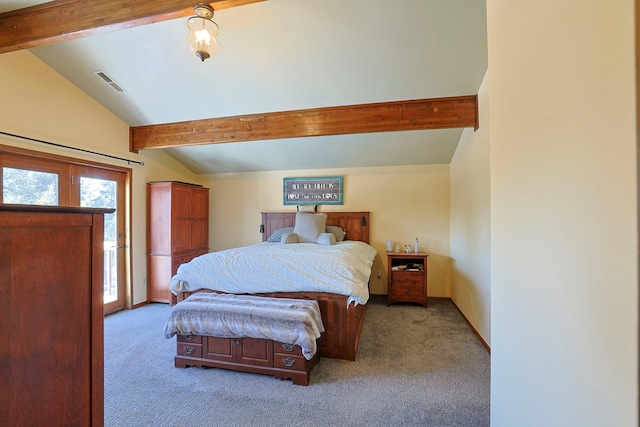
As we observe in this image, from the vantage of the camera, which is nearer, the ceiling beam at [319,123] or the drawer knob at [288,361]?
the drawer knob at [288,361]

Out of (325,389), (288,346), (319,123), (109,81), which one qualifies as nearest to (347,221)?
(319,123)

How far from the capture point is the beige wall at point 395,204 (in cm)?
431

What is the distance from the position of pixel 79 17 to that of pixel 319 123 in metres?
2.24

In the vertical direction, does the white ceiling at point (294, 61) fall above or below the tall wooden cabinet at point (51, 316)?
above

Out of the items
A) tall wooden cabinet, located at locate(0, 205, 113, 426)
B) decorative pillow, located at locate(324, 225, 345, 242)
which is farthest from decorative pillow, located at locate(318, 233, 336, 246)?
tall wooden cabinet, located at locate(0, 205, 113, 426)

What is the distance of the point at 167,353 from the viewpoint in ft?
8.60

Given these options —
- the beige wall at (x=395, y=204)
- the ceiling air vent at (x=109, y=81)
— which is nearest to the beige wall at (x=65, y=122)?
the ceiling air vent at (x=109, y=81)

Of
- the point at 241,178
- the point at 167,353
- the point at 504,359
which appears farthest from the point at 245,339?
the point at 241,178

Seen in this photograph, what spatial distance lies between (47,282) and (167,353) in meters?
2.22

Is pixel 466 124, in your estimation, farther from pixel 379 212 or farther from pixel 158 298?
pixel 158 298

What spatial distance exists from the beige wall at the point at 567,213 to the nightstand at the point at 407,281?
282 centimetres

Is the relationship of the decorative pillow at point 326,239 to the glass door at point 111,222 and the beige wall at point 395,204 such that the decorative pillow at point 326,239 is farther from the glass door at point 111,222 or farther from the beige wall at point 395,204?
the glass door at point 111,222

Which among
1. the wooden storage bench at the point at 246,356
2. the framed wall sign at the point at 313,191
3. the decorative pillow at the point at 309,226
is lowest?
the wooden storage bench at the point at 246,356

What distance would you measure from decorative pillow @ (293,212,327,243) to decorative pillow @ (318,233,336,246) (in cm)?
11
